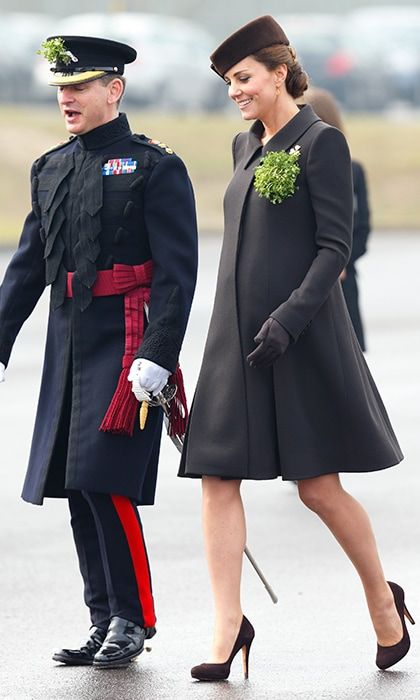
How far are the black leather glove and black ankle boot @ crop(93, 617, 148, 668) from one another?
97 centimetres

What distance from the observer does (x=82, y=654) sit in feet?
18.7

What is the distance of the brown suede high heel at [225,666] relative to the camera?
5.39m

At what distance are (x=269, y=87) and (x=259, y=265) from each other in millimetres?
506

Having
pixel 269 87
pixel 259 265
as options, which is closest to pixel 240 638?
pixel 259 265

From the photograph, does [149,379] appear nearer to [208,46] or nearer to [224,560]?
[224,560]

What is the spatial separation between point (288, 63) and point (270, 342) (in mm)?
844

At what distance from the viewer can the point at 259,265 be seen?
17.8 feet

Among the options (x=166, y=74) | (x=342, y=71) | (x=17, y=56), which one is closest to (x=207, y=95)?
(x=166, y=74)

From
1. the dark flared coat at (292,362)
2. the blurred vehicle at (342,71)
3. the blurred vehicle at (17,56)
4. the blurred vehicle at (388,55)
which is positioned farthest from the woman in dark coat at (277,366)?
the blurred vehicle at (388,55)

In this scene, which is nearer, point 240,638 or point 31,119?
point 240,638

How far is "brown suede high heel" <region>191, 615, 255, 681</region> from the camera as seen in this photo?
5.39 metres

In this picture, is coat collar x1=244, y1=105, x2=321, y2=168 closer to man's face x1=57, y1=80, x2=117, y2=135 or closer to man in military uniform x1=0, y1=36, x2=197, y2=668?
man in military uniform x1=0, y1=36, x2=197, y2=668

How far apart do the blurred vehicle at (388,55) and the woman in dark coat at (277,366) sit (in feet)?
96.7

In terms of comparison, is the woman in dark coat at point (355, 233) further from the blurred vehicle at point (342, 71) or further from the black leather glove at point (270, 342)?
the blurred vehicle at point (342, 71)
